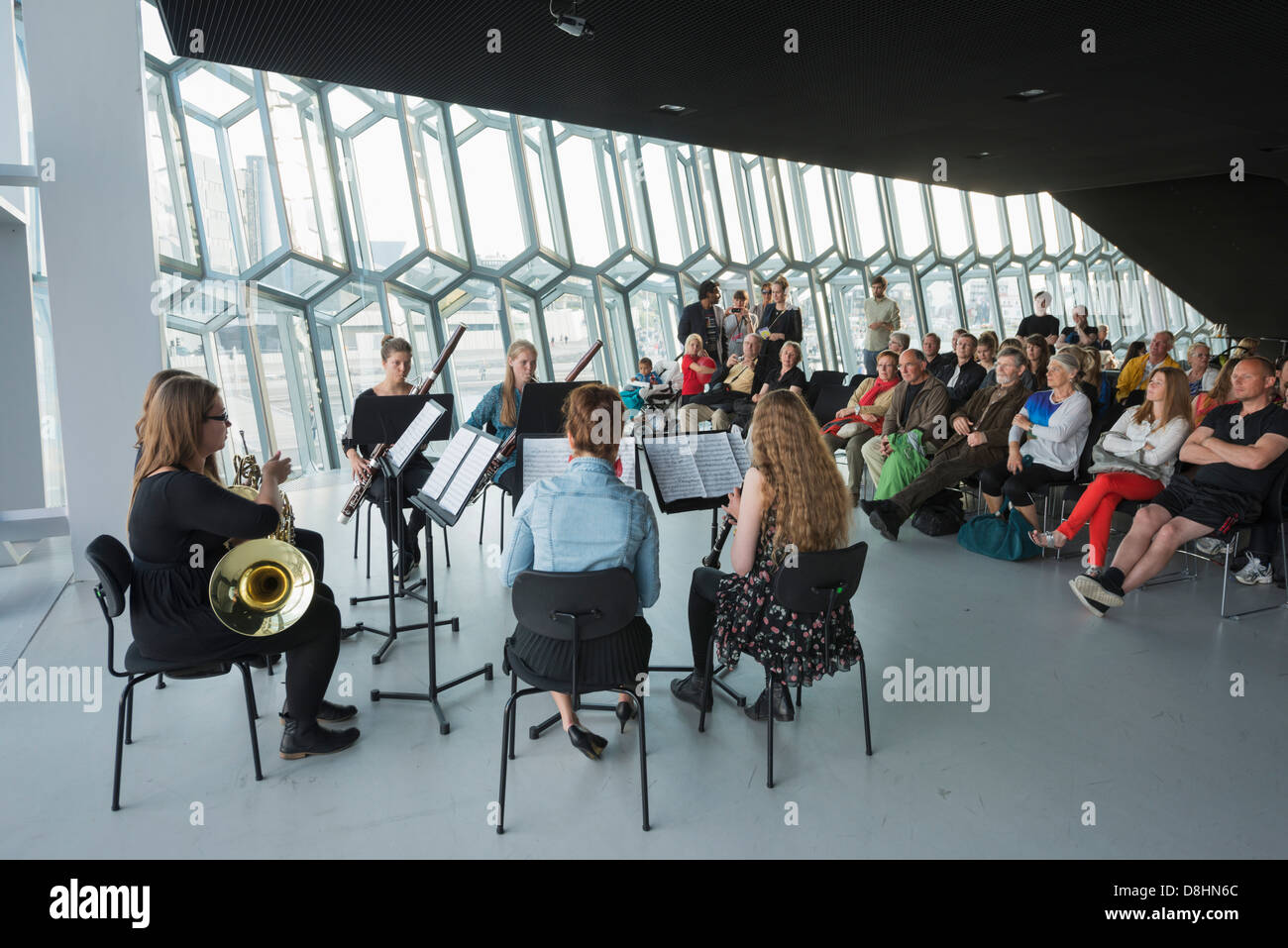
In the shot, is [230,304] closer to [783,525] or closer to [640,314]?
[640,314]

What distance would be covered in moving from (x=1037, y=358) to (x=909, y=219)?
11.7m

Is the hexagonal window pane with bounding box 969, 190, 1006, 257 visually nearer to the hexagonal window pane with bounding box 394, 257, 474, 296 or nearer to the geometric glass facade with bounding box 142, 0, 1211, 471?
the geometric glass facade with bounding box 142, 0, 1211, 471

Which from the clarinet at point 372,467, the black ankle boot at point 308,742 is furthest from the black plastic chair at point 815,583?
the clarinet at point 372,467

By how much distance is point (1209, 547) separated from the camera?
4871 millimetres

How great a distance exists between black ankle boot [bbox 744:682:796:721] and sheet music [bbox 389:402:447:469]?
5.45 ft

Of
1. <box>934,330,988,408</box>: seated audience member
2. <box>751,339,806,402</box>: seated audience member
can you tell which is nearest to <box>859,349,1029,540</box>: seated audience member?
<box>934,330,988,408</box>: seated audience member

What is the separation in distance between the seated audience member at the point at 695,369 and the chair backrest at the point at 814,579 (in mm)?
5816

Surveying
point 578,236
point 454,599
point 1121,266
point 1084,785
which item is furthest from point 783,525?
point 1121,266

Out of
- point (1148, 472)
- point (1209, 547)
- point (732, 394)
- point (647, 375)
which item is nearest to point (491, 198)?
point (647, 375)

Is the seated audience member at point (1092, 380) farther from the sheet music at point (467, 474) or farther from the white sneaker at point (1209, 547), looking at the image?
the sheet music at point (467, 474)

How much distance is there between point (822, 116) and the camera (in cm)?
679

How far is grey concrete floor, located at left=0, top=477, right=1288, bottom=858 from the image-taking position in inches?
91.3

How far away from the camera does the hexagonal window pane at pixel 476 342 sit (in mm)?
9930

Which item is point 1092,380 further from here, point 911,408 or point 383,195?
point 383,195
